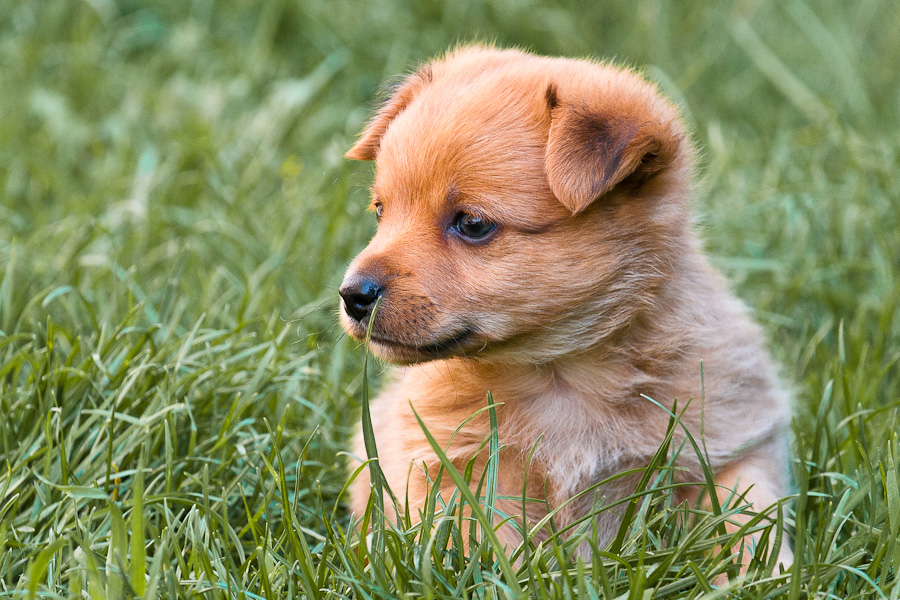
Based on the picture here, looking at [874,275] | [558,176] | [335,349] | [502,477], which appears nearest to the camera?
[558,176]

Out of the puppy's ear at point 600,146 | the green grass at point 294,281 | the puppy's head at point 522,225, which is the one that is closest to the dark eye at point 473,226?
the puppy's head at point 522,225

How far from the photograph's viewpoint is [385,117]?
137 inches

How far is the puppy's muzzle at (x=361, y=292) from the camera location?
2.79 m

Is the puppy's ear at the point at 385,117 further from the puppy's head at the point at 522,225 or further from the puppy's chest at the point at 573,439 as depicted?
the puppy's chest at the point at 573,439

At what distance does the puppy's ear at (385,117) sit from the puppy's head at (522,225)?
0.42 metres

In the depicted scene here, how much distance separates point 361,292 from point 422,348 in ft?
0.79

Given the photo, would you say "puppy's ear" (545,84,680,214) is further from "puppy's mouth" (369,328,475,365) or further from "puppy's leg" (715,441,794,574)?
"puppy's leg" (715,441,794,574)

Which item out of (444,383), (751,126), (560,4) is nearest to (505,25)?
(560,4)

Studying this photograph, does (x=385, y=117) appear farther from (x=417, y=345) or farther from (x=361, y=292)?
(x=417, y=345)

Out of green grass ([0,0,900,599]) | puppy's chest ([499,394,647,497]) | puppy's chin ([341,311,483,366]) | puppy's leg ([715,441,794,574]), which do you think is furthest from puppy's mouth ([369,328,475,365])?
puppy's leg ([715,441,794,574])

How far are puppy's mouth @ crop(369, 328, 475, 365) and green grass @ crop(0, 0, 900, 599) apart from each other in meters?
0.23

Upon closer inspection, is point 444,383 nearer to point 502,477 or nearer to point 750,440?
point 502,477

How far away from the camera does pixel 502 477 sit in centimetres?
299

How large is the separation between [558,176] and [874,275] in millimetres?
2650
